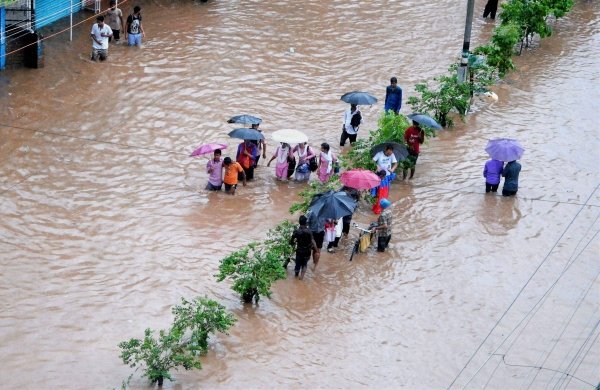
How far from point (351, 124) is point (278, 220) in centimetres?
359

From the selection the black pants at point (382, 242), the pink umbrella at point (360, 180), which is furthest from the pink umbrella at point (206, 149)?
the black pants at point (382, 242)

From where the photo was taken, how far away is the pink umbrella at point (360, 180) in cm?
1675

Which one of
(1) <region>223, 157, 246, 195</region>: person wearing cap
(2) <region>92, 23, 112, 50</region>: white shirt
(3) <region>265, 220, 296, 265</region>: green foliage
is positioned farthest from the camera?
(2) <region>92, 23, 112, 50</region>: white shirt

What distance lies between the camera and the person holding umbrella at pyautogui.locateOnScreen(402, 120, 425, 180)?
19.0 metres

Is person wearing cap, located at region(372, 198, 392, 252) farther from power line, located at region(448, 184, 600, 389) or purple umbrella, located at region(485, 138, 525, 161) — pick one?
purple umbrella, located at region(485, 138, 525, 161)

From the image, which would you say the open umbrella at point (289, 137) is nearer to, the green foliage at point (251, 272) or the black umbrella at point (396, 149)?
the black umbrella at point (396, 149)

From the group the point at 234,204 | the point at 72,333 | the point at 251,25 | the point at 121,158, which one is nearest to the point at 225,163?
the point at 234,204

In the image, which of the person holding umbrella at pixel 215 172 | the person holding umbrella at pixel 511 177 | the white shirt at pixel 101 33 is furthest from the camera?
the white shirt at pixel 101 33

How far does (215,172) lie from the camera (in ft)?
58.7

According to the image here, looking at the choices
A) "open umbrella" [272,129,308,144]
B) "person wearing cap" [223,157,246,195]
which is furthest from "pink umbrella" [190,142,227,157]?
"open umbrella" [272,129,308,144]

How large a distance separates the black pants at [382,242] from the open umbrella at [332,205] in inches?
34.4

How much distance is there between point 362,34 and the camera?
26.9 m

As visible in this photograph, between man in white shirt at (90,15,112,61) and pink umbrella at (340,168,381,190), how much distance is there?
27.9 ft

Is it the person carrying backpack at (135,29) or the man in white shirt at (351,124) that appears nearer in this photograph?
the man in white shirt at (351,124)
